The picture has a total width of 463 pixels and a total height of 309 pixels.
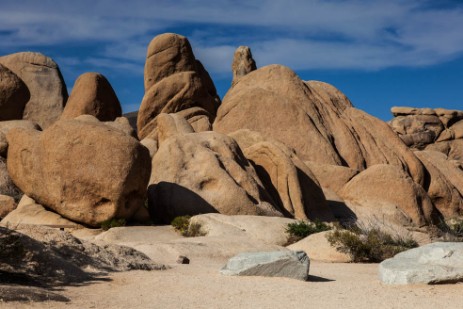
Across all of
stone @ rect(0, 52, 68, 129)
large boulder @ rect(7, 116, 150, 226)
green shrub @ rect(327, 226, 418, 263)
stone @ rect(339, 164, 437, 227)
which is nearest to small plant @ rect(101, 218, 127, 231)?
large boulder @ rect(7, 116, 150, 226)

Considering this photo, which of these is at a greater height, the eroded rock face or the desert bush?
the eroded rock face

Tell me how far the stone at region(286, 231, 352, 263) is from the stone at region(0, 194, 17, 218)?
895 centimetres

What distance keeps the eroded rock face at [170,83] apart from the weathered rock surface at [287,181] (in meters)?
7.46

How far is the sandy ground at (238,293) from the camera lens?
7.70m

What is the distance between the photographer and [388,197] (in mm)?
23062

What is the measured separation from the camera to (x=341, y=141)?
28797mm

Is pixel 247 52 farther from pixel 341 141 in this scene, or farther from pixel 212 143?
pixel 212 143

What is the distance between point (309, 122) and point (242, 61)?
1703 centimetres

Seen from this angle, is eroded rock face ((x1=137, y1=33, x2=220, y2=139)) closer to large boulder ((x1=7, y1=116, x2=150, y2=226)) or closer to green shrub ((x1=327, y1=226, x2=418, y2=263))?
large boulder ((x1=7, y1=116, x2=150, y2=226))

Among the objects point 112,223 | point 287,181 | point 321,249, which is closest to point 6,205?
point 112,223

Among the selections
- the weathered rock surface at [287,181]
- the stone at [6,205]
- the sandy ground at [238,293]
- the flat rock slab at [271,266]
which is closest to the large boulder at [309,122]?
the weathered rock surface at [287,181]

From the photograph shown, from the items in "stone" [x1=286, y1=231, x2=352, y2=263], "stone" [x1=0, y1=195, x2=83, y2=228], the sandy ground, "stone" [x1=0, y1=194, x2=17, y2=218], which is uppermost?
the sandy ground

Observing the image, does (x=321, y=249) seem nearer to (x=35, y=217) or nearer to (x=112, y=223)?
(x=112, y=223)

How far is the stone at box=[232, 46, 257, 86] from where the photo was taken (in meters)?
43.8
